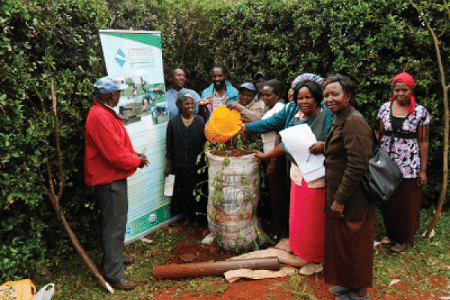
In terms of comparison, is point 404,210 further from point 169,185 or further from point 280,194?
point 169,185

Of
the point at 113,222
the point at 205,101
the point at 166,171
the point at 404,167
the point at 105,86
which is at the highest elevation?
the point at 105,86

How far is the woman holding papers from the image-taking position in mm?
3262

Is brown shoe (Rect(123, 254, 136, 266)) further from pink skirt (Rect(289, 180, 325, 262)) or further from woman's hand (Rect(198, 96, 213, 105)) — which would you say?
woman's hand (Rect(198, 96, 213, 105))

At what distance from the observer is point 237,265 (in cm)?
369

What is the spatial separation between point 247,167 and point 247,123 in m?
0.54

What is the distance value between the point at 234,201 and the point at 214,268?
2.69 feet

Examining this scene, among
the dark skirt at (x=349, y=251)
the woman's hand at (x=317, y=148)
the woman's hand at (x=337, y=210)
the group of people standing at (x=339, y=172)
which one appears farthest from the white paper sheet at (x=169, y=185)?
the woman's hand at (x=337, y=210)

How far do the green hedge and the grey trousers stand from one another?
614mm

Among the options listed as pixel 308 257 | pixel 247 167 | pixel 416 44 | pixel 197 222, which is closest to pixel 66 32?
pixel 247 167

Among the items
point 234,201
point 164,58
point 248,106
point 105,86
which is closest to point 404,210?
point 234,201

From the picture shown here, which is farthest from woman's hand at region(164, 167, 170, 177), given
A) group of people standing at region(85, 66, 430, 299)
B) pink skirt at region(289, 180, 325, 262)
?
pink skirt at region(289, 180, 325, 262)

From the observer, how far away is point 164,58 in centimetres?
583

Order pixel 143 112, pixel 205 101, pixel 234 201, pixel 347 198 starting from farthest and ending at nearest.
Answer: pixel 205 101, pixel 143 112, pixel 234 201, pixel 347 198

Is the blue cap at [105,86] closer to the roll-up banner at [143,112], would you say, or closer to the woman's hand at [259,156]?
the roll-up banner at [143,112]
